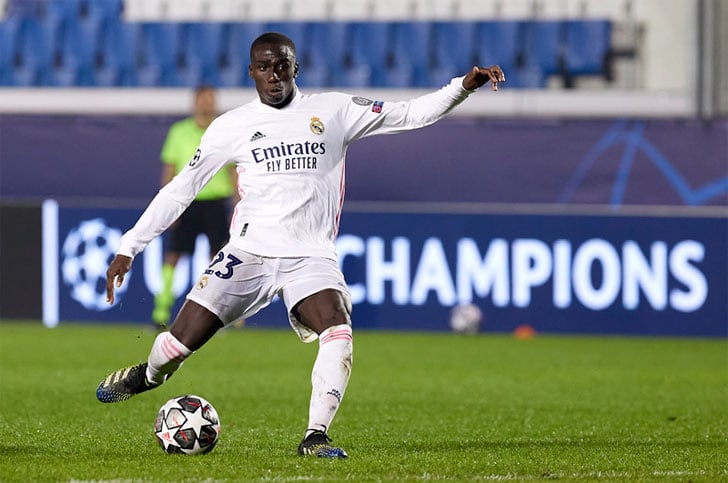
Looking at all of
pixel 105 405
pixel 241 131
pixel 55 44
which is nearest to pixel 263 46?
pixel 241 131

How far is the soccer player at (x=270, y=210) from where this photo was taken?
5.73m

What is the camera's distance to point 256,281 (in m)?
5.76

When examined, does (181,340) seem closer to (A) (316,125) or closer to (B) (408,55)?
(A) (316,125)

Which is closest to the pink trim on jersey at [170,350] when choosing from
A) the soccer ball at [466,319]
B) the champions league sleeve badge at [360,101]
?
the champions league sleeve badge at [360,101]

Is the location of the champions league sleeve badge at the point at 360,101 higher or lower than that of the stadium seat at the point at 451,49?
lower

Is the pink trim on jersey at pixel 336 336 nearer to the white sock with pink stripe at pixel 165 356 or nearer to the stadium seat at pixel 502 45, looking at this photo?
the white sock with pink stripe at pixel 165 356

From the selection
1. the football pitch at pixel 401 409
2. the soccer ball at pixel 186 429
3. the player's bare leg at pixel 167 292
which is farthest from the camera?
the player's bare leg at pixel 167 292

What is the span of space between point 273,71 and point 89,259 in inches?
314

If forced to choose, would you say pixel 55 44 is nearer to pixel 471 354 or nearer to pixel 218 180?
pixel 218 180

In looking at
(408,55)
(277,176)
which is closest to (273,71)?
(277,176)

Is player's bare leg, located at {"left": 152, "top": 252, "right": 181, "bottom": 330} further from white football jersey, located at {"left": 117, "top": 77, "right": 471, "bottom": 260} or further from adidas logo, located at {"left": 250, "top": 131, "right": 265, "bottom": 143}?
adidas logo, located at {"left": 250, "top": 131, "right": 265, "bottom": 143}

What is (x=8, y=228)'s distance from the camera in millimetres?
13555

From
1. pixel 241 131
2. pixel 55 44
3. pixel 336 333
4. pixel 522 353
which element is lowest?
pixel 522 353

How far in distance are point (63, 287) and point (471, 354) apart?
4226 millimetres
